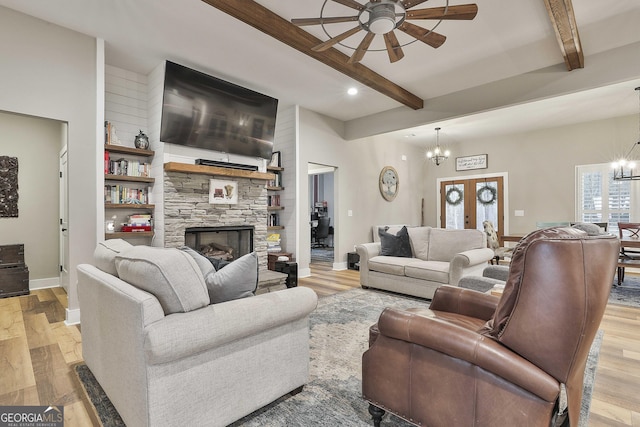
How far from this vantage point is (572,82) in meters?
3.78

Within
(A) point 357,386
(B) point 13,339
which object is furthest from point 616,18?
(B) point 13,339

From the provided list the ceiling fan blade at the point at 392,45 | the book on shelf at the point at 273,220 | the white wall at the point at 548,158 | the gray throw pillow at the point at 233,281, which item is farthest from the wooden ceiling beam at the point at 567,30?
the book on shelf at the point at 273,220

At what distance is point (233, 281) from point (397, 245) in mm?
3341

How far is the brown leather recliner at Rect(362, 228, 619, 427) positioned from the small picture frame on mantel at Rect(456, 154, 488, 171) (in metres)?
7.09

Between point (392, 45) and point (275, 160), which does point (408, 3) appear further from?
point (275, 160)

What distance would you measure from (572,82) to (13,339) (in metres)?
6.36

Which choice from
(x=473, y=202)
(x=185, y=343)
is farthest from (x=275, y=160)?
(x=473, y=202)

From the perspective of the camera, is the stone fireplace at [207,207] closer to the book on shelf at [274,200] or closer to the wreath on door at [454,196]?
the book on shelf at [274,200]

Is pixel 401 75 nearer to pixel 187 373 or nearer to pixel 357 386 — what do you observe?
pixel 357 386

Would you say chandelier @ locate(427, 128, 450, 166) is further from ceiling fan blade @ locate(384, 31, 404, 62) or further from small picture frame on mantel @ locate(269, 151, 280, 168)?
ceiling fan blade @ locate(384, 31, 404, 62)

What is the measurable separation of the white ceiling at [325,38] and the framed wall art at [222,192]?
56.8 inches

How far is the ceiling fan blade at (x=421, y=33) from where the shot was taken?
97.9 inches

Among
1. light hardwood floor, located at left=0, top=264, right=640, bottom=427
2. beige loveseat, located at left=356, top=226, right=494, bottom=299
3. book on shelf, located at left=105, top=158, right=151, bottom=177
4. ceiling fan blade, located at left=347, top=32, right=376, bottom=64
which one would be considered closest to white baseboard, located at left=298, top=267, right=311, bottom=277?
beige loveseat, located at left=356, top=226, right=494, bottom=299

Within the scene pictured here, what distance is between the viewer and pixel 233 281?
1603mm
